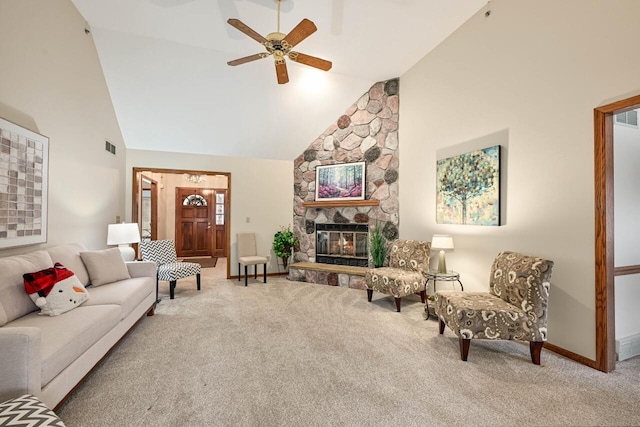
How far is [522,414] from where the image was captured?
184cm

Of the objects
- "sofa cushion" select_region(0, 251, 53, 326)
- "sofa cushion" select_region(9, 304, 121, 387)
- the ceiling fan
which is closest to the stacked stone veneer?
the ceiling fan

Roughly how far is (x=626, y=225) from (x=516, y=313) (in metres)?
1.33

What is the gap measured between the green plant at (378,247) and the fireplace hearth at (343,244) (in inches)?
9.9

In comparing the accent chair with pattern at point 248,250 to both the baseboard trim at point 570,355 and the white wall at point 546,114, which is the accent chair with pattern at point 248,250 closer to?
the white wall at point 546,114

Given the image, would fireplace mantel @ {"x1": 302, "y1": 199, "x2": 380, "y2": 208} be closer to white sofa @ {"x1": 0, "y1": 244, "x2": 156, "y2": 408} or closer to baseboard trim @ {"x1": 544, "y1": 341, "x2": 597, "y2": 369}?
baseboard trim @ {"x1": 544, "y1": 341, "x2": 597, "y2": 369}

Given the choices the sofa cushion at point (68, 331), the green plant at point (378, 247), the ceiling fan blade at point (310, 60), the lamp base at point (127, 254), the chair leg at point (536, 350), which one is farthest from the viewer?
the green plant at point (378, 247)

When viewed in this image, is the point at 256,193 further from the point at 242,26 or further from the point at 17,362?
the point at 17,362

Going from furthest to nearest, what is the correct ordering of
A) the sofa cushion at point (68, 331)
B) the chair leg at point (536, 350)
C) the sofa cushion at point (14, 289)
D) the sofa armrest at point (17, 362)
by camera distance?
the chair leg at point (536, 350)
the sofa cushion at point (14, 289)
the sofa cushion at point (68, 331)
the sofa armrest at point (17, 362)

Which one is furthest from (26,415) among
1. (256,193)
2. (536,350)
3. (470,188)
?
(256,193)

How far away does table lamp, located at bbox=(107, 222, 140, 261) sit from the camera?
3924 millimetres

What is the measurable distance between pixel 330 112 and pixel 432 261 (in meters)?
3.13

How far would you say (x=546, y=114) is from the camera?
111 inches

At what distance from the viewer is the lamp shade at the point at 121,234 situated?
392 centimetres

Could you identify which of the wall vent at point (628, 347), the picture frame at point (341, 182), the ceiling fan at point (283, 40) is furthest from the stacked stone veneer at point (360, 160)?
the wall vent at point (628, 347)
